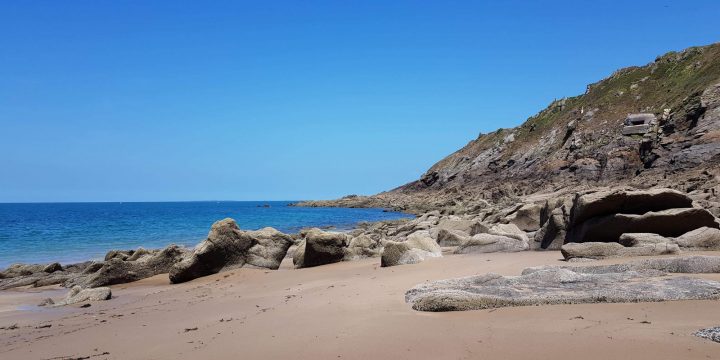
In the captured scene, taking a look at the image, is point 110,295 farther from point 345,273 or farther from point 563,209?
point 563,209

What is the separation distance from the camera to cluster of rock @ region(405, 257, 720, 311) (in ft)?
22.6

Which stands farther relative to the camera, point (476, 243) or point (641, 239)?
point (476, 243)

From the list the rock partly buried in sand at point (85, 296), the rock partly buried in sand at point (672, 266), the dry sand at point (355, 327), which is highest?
the rock partly buried in sand at point (672, 266)

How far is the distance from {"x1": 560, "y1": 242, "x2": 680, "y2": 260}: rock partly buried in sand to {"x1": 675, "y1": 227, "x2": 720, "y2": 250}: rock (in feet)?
1.80

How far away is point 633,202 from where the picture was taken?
1266 centimetres

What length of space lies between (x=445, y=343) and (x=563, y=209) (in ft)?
33.1

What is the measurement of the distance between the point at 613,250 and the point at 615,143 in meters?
40.9

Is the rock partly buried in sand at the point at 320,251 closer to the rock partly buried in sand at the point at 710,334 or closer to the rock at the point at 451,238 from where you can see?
the rock at the point at 451,238

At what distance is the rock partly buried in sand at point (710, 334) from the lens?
16.1 ft

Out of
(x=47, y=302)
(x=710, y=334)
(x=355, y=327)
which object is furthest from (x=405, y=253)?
(x=710, y=334)

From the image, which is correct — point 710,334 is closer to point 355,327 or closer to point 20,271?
point 355,327

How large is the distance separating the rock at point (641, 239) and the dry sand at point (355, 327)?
1.66 m

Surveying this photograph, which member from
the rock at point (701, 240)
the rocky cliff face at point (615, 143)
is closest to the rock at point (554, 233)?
the rock at point (701, 240)

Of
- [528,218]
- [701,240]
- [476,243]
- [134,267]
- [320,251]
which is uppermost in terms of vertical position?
[528,218]
